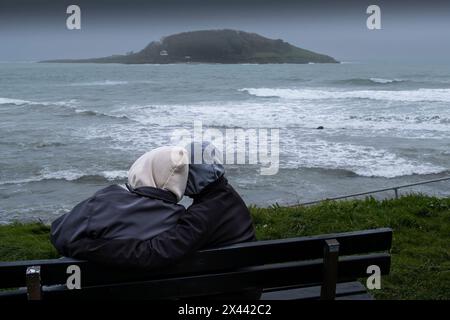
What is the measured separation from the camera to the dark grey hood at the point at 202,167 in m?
2.52

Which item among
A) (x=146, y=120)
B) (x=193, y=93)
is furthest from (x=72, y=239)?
(x=193, y=93)

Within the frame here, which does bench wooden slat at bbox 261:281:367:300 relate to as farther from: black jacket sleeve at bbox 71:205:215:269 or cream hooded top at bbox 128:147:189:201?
cream hooded top at bbox 128:147:189:201

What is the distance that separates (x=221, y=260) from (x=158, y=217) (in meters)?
0.37

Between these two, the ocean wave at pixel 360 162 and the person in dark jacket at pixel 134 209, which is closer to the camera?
the person in dark jacket at pixel 134 209

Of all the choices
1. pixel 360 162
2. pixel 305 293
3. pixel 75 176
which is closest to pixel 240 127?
pixel 360 162

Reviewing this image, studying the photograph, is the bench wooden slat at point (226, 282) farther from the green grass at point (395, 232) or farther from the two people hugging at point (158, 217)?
the green grass at point (395, 232)

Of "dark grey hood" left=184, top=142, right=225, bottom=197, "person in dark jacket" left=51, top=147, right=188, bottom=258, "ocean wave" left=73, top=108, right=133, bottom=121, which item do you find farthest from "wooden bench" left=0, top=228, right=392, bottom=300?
"ocean wave" left=73, top=108, right=133, bottom=121

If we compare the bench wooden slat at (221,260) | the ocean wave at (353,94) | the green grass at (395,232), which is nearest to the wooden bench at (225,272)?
the bench wooden slat at (221,260)

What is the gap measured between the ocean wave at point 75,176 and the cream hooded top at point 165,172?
419 inches

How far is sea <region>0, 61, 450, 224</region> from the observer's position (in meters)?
A: 12.0

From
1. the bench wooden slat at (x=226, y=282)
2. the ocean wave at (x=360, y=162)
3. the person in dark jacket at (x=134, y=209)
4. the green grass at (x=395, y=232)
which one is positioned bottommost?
the ocean wave at (x=360, y=162)

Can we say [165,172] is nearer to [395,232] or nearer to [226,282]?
[226,282]

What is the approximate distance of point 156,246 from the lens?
239 centimetres

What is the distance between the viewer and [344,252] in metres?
2.74
